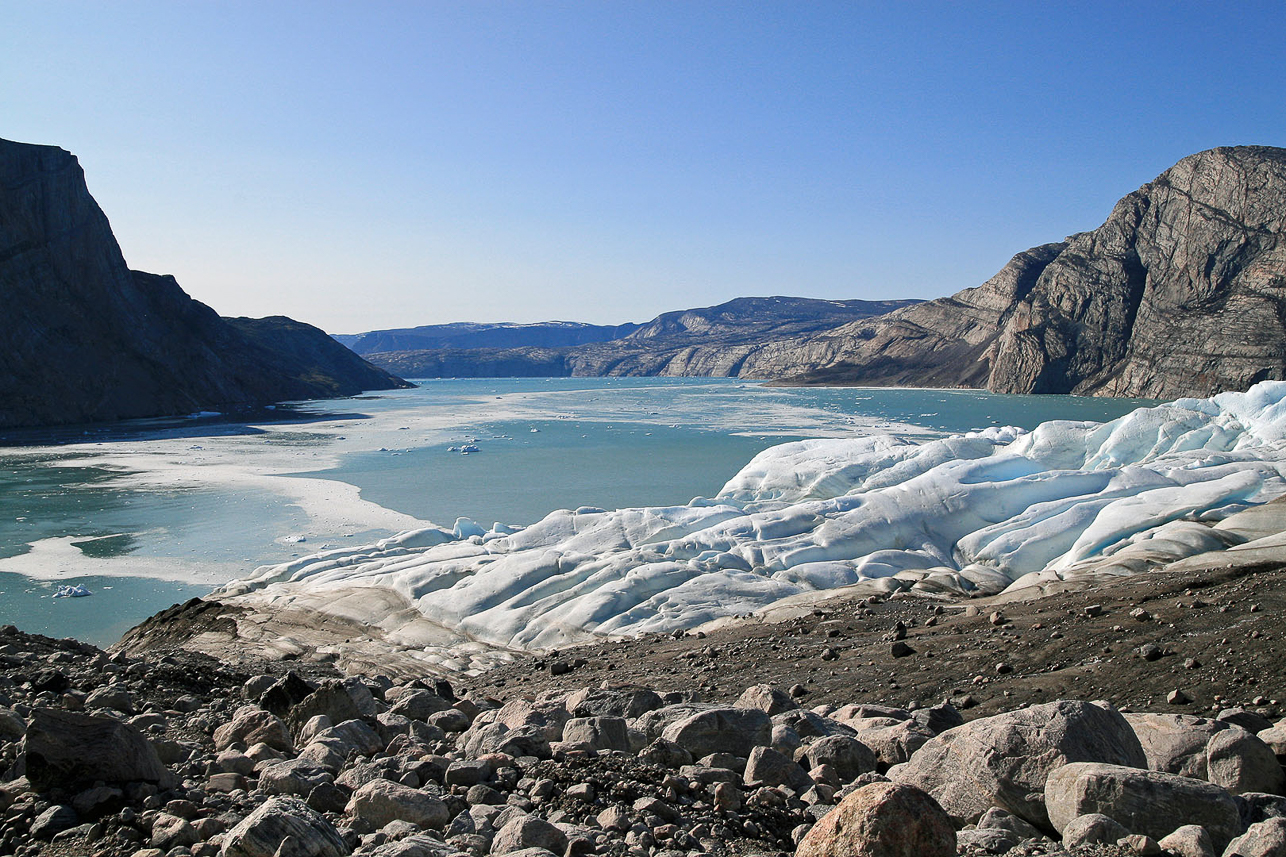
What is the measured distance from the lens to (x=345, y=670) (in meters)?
8.99

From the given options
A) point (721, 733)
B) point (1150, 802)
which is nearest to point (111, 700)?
point (721, 733)

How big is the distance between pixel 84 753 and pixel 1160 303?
342 ft

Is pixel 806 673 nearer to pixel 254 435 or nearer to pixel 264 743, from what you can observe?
pixel 264 743

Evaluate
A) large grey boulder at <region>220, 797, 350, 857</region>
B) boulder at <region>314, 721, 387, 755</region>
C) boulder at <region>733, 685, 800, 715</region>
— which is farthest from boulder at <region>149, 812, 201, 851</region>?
boulder at <region>733, 685, 800, 715</region>

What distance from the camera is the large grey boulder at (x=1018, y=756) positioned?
3.41m

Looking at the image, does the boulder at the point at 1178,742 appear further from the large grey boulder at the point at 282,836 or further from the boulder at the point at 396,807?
the large grey boulder at the point at 282,836

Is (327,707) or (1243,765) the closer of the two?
(1243,765)

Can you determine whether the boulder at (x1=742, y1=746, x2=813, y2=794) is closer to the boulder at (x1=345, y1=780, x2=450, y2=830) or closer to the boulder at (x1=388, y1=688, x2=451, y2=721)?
the boulder at (x1=345, y1=780, x2=450, y2=830)

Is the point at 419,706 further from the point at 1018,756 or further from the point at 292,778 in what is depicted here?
the point at 1018,756

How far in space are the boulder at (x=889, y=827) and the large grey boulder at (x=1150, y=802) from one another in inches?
29.2

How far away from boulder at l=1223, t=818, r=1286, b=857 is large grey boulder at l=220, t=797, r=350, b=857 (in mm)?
3045

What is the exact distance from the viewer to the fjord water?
15094 millimetres

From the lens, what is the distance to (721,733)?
172 inches

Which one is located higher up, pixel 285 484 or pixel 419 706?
pixel 419 706
